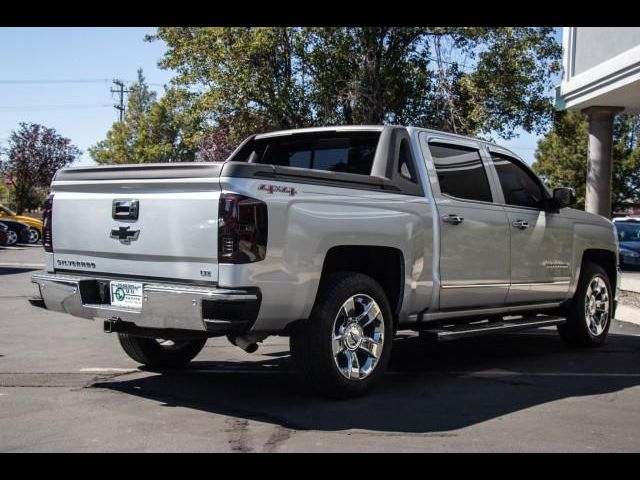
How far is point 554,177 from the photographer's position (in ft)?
161

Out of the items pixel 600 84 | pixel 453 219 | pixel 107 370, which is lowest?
pixel 107 370

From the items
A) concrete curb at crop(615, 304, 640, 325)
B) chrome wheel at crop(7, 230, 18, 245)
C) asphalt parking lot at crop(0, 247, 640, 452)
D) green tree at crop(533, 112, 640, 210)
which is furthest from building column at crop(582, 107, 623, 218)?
green tree at crop(533, 112, 640, 210)

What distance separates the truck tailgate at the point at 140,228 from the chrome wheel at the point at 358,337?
3.53 ft

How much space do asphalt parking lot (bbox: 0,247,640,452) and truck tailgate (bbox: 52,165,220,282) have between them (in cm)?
94

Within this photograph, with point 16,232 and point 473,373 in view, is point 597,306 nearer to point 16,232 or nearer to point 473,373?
point 473,373

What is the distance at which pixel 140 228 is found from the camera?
17.4 ft

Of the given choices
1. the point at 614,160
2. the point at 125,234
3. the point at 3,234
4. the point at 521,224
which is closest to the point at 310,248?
the point at 125,234

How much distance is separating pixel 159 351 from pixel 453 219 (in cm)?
267

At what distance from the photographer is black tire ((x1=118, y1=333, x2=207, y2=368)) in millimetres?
6578

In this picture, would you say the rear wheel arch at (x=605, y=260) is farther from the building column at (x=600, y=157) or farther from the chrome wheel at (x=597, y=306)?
the building column at (x=600, y=157)

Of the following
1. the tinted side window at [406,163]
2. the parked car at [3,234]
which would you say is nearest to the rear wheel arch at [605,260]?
the tinted side window at [406,163]

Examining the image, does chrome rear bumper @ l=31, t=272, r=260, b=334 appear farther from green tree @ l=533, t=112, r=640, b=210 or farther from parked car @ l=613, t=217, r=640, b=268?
green tree @ l=533, t=112, r=640, b=210

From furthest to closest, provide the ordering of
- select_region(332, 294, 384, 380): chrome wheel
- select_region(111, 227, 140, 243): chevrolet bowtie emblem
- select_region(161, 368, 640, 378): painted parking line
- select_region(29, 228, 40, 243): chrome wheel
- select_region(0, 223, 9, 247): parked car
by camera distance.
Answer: select_region(29, 228, 40, 243): chrome wheel → select_region(0, 223, 9, 247): parked car → select_region(161, 368, 640, 378): painted parking line → select_region(332, 294, 384, 380): chrome wheel → select_region(111, 227, 140, 243): chevrolet bowtie emblem
